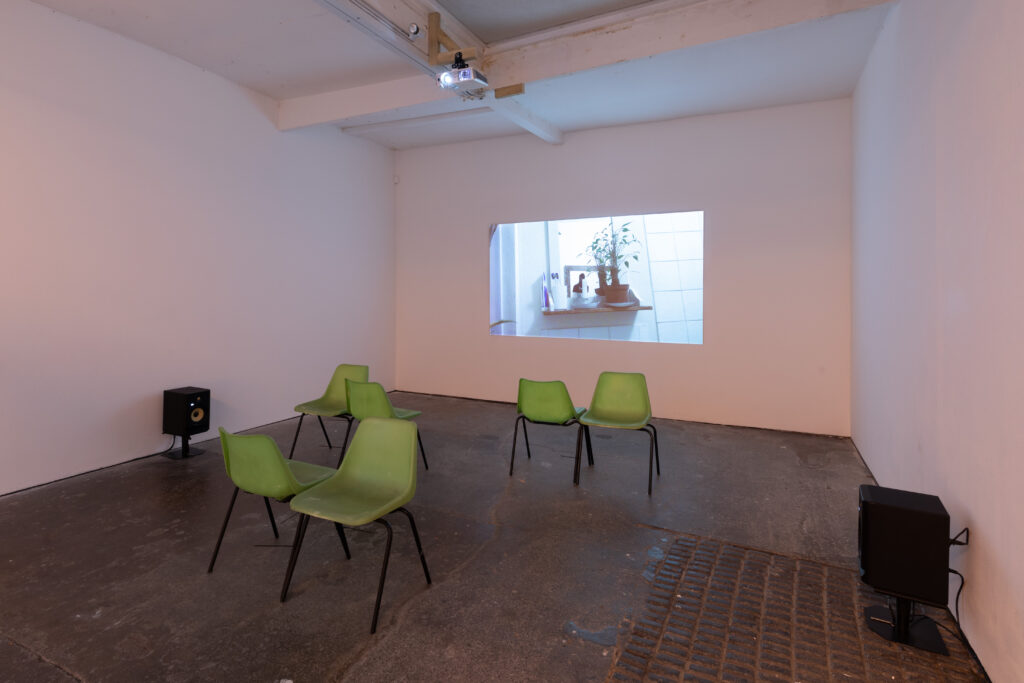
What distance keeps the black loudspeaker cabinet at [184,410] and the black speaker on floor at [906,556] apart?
465cm

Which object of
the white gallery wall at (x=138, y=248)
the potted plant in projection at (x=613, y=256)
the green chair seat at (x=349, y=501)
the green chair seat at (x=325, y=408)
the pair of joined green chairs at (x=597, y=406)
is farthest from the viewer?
the potted plant in projection at (x=613, y=256)

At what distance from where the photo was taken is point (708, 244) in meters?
5.49

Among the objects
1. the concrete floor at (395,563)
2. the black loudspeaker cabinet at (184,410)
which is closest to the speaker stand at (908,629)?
the concrete floor at (395,563)

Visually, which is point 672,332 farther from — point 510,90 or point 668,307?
point 510,90

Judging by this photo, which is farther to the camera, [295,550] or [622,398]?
[622,398]

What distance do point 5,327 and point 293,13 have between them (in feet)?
9.43

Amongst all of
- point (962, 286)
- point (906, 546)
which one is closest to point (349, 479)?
point (906, 546)

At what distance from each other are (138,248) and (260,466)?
9.78ft

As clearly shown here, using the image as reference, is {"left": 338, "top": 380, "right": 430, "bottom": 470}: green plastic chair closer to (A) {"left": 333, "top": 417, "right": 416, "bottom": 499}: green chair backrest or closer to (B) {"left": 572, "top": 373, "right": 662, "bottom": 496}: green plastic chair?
(A) {"left": 333, "top": 417, "right": 416, "bottom": 499}: green chair backrest

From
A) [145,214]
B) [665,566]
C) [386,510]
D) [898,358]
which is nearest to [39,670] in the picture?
[386,510]

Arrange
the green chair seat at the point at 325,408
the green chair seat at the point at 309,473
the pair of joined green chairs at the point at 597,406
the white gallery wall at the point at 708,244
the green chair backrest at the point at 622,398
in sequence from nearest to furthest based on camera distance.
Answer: the green chair seat at the point at 309,473 < the pair of joined green chairs at the point at 597,406 < the green chair backrest at the point at 622,398 < the green chair seat at the point at 325,408 < the white gallery wall at the point at 708,244

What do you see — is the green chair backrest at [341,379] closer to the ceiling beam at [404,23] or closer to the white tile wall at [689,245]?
the ceiling beam at [404,23]

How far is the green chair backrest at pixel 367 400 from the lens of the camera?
12.4 ft

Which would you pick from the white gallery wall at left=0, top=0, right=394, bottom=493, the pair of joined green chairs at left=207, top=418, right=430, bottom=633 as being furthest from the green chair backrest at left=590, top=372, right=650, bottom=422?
the white gallery wall at left=0, top=0, right=394, bottom=493
